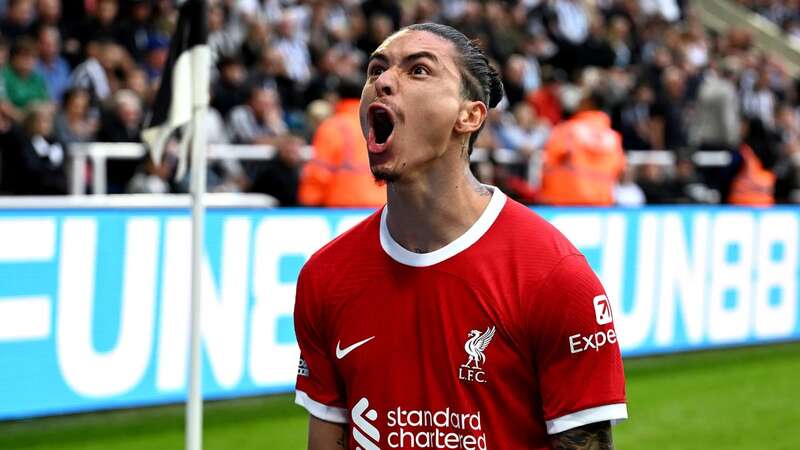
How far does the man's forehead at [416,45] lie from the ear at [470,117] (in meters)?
0.13

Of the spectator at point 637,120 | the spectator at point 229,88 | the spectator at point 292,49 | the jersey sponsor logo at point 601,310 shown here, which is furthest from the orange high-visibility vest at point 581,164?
the jersey sponsor logo at point 601,310

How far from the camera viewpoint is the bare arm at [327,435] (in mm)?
3756

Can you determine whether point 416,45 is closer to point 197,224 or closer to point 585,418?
point 585,418

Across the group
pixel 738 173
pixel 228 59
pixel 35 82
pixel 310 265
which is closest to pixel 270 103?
pixel 228 59

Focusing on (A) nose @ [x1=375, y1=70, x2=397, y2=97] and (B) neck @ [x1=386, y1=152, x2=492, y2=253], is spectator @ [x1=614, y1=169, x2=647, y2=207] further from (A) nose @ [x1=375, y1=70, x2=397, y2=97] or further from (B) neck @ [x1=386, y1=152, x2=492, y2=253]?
(A) nose @ [x1=375, y1=70, x2=397, y2=97]

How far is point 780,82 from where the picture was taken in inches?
1017

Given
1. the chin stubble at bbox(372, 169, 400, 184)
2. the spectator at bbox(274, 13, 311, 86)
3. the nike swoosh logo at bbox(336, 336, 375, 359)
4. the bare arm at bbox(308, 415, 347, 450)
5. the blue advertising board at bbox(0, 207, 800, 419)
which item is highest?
the spectator at bbox(274, 13, 311, 86)

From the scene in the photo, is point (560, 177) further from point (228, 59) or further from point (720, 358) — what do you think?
point (228, 59)

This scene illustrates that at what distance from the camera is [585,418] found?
339 centimetres

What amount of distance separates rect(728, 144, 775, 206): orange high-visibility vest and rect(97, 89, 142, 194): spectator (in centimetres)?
916

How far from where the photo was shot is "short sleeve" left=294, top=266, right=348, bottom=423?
3.74 metres

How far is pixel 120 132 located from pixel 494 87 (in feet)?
31.5

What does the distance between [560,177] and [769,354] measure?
2.86m

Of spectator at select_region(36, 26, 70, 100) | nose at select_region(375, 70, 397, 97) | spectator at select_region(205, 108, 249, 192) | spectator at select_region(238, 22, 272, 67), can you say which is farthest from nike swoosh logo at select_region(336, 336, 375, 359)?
spectator at select_region(238, 22, 272, 67)
